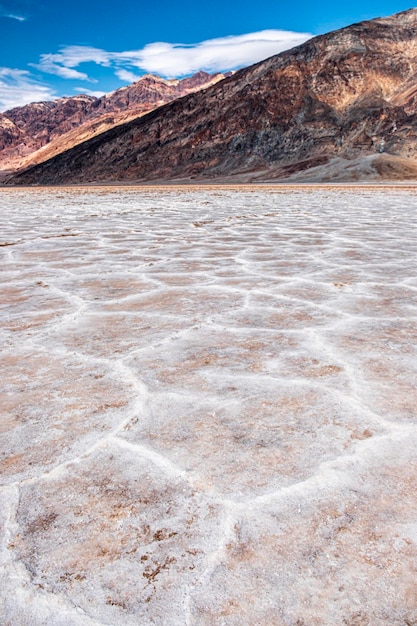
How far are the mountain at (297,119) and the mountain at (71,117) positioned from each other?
102ft

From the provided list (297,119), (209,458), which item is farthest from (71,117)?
(209,458)

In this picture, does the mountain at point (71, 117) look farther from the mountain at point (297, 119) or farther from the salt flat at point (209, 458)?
the salt flat at point (209, 458)

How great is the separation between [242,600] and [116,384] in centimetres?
92

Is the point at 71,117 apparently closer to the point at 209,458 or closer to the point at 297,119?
the point at 297,119

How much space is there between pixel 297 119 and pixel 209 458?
4948cm

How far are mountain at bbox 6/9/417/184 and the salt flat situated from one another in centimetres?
3981

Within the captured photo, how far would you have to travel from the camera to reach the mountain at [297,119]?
43.3m

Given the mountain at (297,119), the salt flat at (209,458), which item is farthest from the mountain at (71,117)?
the salt flat at (209,458)

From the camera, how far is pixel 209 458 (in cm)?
123

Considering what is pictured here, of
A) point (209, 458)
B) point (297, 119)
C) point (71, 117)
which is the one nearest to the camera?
point (209, 458)

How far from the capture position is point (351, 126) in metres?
44.7

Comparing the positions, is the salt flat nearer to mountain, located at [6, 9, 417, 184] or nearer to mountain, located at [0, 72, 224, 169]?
mountain, located at [6, 9, 417, 184]

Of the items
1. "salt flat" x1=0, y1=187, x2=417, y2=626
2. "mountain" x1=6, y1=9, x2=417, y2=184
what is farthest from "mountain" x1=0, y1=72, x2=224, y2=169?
"salt flat" x1=0, y1=187, x2=417, y2=626

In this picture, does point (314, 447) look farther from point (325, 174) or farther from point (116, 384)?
point (325, 174)
